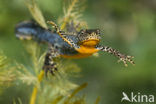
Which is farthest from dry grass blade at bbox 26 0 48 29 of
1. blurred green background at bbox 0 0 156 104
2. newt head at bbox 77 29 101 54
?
blurred green background at bbox 0 0 156 104

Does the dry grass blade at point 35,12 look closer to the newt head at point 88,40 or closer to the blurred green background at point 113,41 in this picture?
the newt head at point 88,40

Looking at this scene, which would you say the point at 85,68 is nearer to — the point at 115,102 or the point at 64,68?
the point at 115,102

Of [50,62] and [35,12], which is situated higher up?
[35,12]

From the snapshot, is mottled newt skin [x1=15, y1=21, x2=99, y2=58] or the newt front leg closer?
mottled newt skin [x1=15, y1=21, x2=99, y2=58]

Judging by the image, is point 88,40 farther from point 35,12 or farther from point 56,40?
point 56,40

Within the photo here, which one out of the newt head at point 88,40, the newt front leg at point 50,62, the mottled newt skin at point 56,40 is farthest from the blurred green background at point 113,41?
the newt head at point 88,40

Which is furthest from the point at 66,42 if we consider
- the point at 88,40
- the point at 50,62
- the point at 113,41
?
the point at 113,41

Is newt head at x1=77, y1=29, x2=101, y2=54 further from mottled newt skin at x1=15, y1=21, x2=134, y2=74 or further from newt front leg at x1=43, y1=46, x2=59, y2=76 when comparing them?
newt front leg at x1=43, y1=46, x2=59, y2=76
